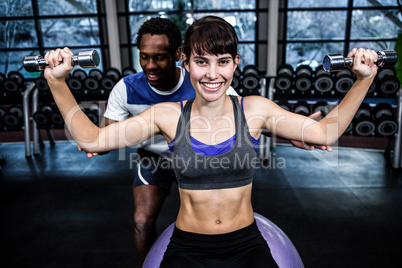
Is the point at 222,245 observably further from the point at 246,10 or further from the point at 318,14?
the point at 318,14

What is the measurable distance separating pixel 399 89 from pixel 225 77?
10.7 ft

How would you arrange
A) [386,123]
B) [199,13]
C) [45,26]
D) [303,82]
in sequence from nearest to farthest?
[386,123], [303,82], [199,13], [45,26]

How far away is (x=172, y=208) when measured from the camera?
9.05 feet

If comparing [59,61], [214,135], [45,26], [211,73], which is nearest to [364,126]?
[214,135]

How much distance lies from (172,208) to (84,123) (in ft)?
5.87

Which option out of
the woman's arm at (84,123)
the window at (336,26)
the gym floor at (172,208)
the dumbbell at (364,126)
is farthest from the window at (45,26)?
the woman's arm at (84,123)

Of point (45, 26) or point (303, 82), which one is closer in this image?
point (303, 82)

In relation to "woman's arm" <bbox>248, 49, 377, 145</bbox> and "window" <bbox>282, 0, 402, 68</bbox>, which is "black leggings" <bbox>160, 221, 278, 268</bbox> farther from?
"window" <bbox>282, 0, 402, 68</bbox>

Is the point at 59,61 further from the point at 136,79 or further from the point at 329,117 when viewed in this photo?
the point at 329,117

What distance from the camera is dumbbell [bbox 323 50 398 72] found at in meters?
1.01

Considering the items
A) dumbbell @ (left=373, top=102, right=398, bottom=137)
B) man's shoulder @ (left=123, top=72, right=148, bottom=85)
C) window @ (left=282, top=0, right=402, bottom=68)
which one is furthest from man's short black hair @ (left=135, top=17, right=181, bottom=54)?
window @ (left=282, top=0, right=402, bottom=68)

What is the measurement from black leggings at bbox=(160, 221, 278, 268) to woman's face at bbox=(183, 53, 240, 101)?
552 millimetres

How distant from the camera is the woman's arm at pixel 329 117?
1.03 m

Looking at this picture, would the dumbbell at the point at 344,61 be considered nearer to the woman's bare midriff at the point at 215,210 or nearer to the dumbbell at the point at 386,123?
the woman's bare midriff at the point at 215,210
